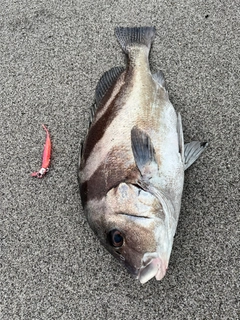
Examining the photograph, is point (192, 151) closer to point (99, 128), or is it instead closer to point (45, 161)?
point (99, 128)

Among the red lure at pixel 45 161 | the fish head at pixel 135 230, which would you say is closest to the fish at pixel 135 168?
the fish head at pixel 135 230

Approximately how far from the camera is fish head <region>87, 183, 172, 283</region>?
3.95 feet

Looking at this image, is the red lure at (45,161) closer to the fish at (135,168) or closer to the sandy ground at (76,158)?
the sandy ground at (76,158)

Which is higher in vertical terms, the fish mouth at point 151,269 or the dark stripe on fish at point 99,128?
the dark stripe on fish at point 99,128

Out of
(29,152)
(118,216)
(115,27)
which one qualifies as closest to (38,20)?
(115,27)

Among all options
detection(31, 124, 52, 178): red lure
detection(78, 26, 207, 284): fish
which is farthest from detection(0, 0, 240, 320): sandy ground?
detection(78, 26, 207, 284): fish

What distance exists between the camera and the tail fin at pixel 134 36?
1.68 meters

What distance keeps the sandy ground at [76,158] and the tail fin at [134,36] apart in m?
0.07

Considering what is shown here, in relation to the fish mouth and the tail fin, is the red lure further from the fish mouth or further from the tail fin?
the fish mouth

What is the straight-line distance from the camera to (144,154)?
1.29 metres

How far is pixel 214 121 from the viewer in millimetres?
1635

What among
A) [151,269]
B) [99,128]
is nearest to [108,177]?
[99,128]

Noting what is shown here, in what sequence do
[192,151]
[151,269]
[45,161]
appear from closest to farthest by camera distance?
[151,269]
[192,151]
[45,161]

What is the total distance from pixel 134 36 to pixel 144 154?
65 centimetres
